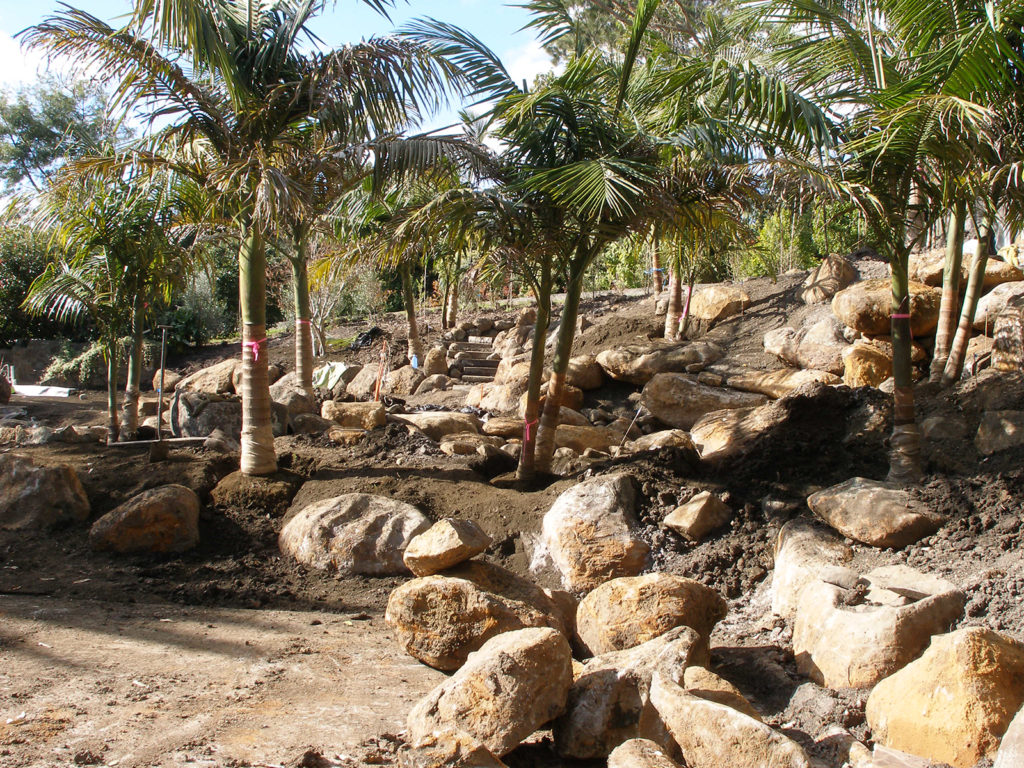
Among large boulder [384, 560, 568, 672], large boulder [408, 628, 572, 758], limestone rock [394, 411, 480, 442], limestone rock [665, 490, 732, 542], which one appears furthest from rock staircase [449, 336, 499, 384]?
large boulder [408, 628, 572, 758]

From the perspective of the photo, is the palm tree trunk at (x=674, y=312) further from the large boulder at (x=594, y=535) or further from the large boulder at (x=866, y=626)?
the large boulder at (x=866, y=626)

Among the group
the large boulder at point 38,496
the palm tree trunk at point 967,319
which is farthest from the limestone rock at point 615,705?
the large boulder at point 38,496

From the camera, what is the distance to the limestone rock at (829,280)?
13.4 meters

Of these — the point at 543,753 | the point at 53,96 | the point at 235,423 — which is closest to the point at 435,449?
the point at 235,423

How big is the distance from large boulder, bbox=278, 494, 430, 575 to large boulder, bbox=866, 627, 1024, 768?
4.08m

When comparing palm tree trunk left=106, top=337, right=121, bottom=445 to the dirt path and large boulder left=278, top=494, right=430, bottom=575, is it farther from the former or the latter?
the dirt path

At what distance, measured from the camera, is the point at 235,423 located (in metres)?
10.3

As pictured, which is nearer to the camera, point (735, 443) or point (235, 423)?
point (735, 443)

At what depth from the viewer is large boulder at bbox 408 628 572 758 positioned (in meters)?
3.64

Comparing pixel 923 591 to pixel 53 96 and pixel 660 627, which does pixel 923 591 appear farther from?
pixel 53 96

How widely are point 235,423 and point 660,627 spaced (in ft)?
23.2

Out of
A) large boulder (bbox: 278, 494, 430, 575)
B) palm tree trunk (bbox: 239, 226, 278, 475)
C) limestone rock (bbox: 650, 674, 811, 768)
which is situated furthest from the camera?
palm tree trunk (bbox: 239, 226, 278, 475)

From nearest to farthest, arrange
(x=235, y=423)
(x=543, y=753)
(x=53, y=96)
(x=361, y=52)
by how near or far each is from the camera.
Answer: (x=543, y=753) → (x=361, y=52) → (x=235, y=423) → (x=53, y=96)

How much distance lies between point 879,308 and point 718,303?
4.07 metres
